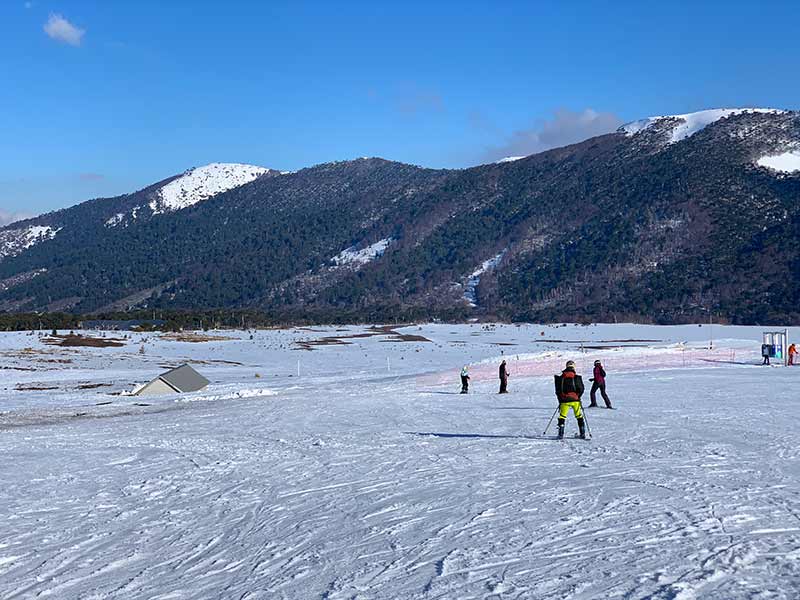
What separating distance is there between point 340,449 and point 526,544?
8714 mm

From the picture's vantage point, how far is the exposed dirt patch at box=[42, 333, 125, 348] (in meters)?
63.5

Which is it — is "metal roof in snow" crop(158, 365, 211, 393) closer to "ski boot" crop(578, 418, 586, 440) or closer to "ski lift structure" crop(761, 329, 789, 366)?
"ski boot" crop(578, 418, 586, 440)

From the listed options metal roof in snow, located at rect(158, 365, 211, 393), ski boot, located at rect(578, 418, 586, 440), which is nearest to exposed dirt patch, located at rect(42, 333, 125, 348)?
metal roof in snow, located at rect(158, 365, 211, 393)

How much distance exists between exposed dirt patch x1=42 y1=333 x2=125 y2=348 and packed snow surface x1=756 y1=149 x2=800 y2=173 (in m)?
130

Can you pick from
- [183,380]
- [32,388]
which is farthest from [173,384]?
[32,388]

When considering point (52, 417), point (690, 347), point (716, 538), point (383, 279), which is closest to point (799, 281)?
point (690, 347)

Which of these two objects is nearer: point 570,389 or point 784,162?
point 570,389

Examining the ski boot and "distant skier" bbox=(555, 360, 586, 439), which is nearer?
"distant skier" bbox=(555, 360, 586, 439)

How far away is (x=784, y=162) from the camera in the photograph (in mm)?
161125

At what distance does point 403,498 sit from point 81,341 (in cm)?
5983

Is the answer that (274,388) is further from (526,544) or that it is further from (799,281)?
(799,281)

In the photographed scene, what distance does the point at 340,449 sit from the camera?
17.7m

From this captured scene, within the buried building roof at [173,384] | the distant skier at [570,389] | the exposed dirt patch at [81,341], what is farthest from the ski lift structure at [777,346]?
the exposed dirt patch at [81,341]

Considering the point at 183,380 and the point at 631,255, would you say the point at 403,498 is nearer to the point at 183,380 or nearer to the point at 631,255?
the point at 183,380
